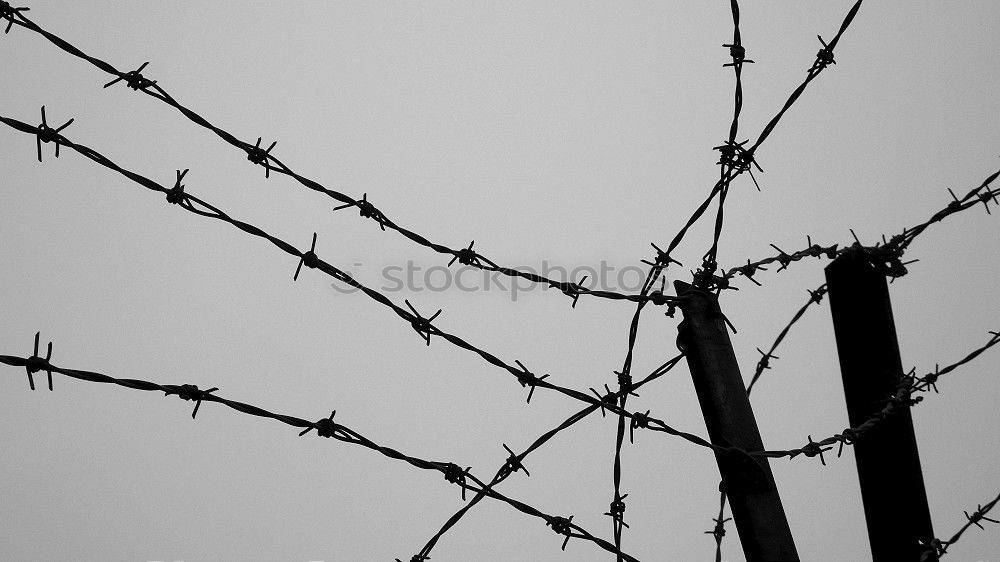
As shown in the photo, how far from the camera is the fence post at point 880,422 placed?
7.57 feet

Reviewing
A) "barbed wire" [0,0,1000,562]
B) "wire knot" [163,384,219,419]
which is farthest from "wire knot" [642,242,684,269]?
"wire knot" [163,384,219,419]

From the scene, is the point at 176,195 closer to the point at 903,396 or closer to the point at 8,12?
the point at 8,12

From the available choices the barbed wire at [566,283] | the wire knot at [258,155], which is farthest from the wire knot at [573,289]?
the wire knot at [258,155]

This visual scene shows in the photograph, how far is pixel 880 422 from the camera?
231 centimetres

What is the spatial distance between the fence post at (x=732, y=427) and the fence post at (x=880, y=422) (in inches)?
21.0

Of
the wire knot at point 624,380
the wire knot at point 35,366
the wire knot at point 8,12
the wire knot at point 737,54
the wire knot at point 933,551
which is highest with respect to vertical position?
the wire knot at point 737,54

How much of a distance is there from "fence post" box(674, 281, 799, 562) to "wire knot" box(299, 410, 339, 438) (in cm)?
95

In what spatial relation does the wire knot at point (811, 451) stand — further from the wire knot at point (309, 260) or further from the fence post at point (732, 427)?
the wire knot at point (309, 260)

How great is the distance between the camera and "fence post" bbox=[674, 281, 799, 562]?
1.95 m

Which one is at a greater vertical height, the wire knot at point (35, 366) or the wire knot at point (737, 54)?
the wire knot at point (737, 54)

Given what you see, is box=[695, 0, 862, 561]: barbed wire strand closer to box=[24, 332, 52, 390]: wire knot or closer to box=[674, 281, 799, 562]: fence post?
box=[674, 281, 799, 562]: fence post

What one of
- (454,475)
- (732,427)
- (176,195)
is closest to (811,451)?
(732,427)

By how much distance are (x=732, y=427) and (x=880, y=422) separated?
58cm

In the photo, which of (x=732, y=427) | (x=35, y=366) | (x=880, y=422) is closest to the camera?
(x=35, y=366)
